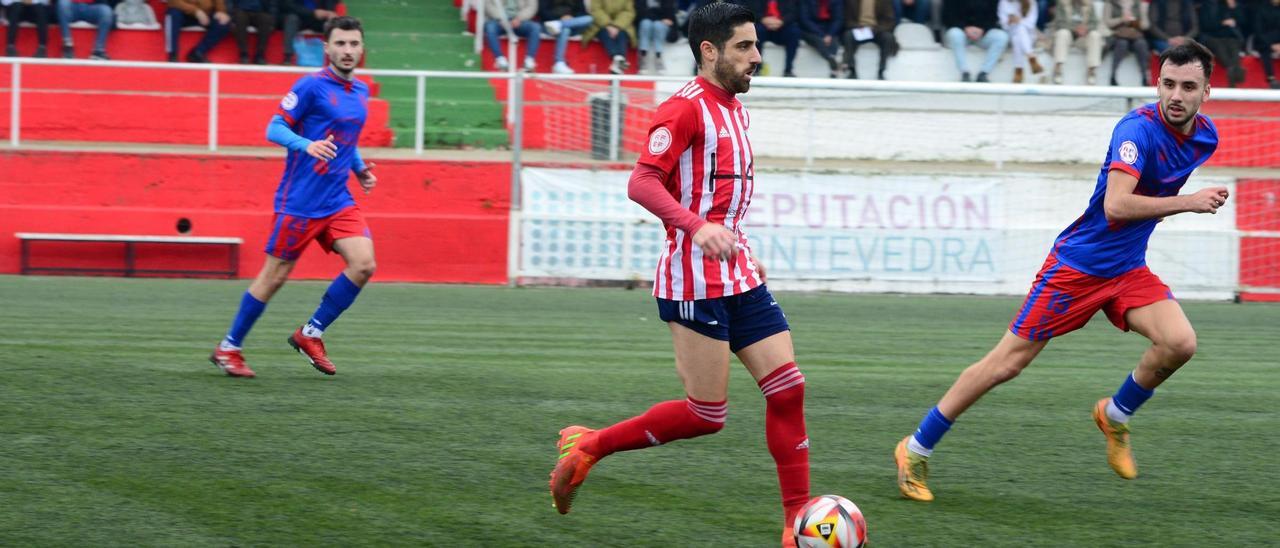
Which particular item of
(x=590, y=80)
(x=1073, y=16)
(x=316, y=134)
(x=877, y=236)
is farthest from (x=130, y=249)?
(x=1073, y=16)

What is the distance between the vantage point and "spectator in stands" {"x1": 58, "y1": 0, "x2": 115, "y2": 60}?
17.7m

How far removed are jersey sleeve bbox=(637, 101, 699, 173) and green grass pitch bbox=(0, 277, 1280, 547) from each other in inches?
47.6

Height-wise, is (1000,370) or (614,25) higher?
(614,25)

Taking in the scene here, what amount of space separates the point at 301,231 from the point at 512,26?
11.1 m

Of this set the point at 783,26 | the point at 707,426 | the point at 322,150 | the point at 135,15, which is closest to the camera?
the point at 707,426

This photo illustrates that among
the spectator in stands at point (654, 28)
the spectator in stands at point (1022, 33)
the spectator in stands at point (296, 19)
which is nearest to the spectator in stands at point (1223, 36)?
the spectator in stands at point (1022, 33)

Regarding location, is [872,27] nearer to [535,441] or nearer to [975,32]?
[975,32]

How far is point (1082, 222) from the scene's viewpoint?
18.3 feet

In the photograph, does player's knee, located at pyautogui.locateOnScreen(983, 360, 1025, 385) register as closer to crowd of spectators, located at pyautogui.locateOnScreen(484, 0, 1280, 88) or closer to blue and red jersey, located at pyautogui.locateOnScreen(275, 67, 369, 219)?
blue and red jersey, located at pyautogui.locateOnScreen(275, 67, 369, 219)

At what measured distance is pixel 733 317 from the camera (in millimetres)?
4590

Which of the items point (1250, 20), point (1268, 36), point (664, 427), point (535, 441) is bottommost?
point (535, 441)

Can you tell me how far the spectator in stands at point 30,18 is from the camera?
17594 mm

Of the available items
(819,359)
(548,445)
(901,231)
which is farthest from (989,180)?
(548,445)

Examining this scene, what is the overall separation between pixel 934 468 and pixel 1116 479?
70 centimetres
